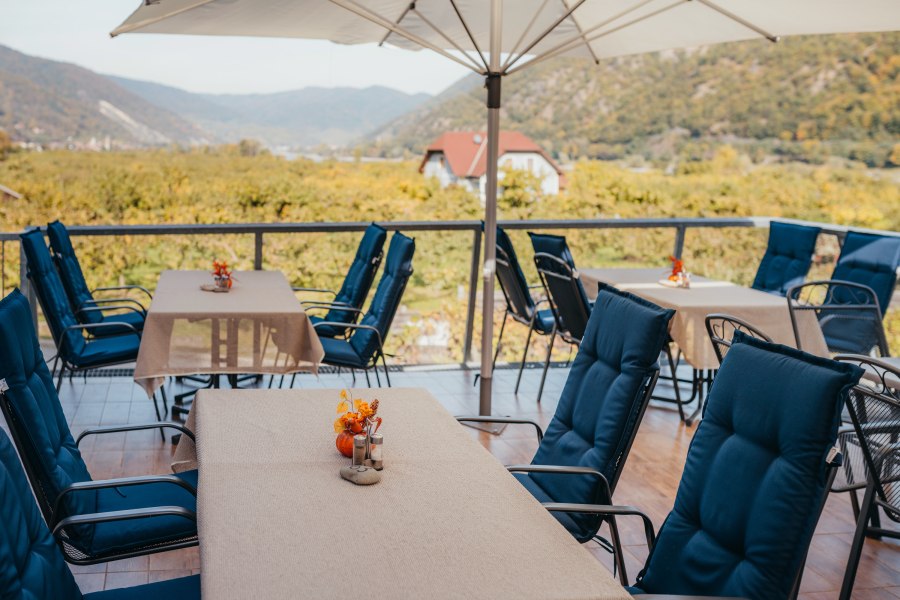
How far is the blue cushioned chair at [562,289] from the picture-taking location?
17.2 feet

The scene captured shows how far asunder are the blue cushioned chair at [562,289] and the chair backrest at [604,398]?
1.99 meters

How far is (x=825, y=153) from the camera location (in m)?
21.5

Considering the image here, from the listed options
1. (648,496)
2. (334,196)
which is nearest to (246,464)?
(648,496)

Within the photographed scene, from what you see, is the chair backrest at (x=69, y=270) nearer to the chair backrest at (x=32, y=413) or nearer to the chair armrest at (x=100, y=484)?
the chair backrest at (x=32, y=413)

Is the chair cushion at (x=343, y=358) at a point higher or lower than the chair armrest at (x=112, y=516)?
lower

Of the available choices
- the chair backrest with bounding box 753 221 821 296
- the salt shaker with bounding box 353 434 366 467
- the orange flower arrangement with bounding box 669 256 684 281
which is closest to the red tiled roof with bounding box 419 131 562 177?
the chair backrest with bounding box 753 221 821 296

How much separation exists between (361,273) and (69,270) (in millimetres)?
1703

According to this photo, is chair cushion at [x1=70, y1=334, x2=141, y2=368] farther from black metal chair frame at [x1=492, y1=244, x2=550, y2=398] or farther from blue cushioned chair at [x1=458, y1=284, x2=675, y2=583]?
blue cushioned chair at [x1=458, y1=284, x2=675, y2=583]

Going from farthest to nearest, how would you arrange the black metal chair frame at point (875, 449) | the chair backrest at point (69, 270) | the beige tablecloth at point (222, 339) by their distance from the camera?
1. the chair backrest at point (69, 270)
2. the beige tablecloth at point (222, 339)
3. the black metal chair frame at point (875, 449)

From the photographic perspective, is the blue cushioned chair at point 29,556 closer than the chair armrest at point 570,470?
Yes

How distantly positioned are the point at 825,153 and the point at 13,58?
57.7 ft

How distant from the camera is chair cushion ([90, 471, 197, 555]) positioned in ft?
8.86

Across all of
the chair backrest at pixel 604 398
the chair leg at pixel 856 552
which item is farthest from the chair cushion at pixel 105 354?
the chair leg at pixel 856 552

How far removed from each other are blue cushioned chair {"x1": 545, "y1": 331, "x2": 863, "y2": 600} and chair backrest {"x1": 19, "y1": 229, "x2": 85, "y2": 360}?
326 centimetres
